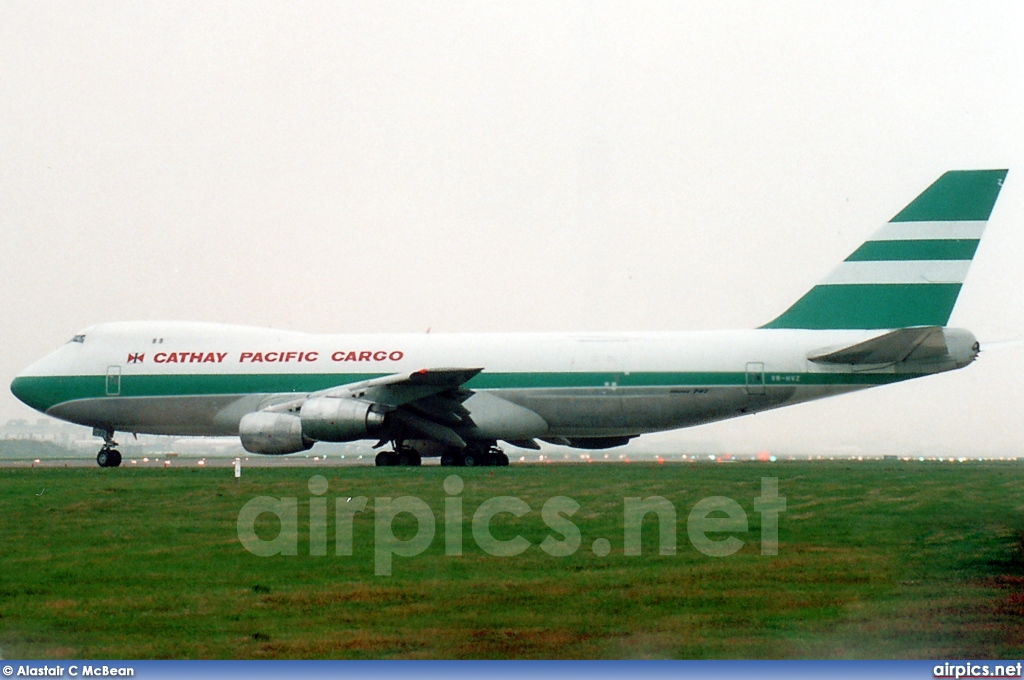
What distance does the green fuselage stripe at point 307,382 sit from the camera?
27.5m

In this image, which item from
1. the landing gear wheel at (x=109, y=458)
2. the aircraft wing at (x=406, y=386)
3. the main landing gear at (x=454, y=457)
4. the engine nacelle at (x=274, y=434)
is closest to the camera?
the aircraft wing at (x=406, y=386)

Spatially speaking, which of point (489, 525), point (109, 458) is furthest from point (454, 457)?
point (489, 525)

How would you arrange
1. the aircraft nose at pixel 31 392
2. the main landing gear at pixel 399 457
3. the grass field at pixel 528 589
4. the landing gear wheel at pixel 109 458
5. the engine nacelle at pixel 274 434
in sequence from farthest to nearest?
the aircraft nose at pixel 31 392
the landing gear wheel at pixel 109 458
the main landing gear at pixel 399 457
the engine nacelle at pixel 274 434
the grass field at pixel 528 589

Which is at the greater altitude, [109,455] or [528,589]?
[109,455]

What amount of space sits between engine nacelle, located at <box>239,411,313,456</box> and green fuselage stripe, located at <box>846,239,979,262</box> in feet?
47.5

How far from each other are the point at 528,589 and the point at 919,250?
69.5 ft

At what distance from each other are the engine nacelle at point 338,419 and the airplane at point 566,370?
0.11 ft

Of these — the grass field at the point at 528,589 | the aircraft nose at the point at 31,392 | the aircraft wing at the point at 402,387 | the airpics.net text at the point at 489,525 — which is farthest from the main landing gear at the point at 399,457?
the grass field at the point at 528,589

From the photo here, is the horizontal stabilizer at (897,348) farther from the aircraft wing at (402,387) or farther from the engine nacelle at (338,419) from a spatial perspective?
the engine nacelle at (338,419)

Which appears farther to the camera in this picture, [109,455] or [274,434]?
[109,455]

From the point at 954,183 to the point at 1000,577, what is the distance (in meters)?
20.3

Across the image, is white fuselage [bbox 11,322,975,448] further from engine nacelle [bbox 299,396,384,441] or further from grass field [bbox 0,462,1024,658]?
grass field [bbox 0,462,1024,658]

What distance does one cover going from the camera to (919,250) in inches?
1094

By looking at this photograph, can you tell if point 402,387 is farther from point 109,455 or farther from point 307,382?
point 109,455
